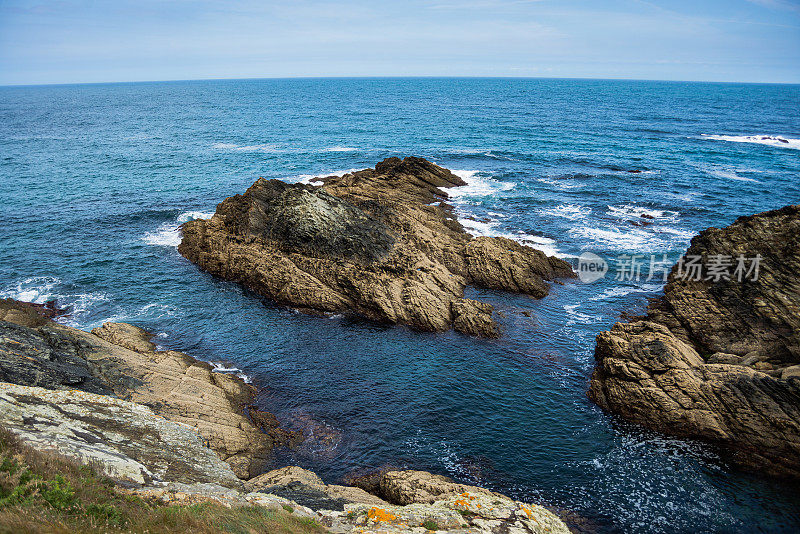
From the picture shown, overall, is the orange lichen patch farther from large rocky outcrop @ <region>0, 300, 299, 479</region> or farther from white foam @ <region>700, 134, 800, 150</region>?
white foam @ <region>700, 134, 800, 150</region>

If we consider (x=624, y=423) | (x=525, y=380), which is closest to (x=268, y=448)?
(x=525, y=380)

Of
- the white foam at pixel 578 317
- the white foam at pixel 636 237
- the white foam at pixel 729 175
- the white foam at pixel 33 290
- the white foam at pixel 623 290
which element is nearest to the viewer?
the white foam at pixel 578 317

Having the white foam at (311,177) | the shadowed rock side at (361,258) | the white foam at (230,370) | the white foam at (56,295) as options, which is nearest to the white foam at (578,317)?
the shadowed rock side at (361,258)

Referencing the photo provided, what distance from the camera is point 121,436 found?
17562mm

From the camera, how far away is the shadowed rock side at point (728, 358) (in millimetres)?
22875

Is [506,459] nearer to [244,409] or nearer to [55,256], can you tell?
[244,409]

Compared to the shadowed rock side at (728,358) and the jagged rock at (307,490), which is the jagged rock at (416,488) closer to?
the jagged rock at (307,490)

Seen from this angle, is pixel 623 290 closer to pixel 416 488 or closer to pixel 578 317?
pixel 578 317

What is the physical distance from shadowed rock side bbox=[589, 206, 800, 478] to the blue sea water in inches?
52.0

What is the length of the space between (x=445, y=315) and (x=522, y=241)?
1779 centimetres

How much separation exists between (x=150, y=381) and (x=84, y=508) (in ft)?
48.7

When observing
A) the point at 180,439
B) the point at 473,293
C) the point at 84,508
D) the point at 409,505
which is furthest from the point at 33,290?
the point at 409,505

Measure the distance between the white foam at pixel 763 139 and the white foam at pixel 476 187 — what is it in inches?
2854

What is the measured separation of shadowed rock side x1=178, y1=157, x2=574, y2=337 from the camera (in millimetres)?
36188
